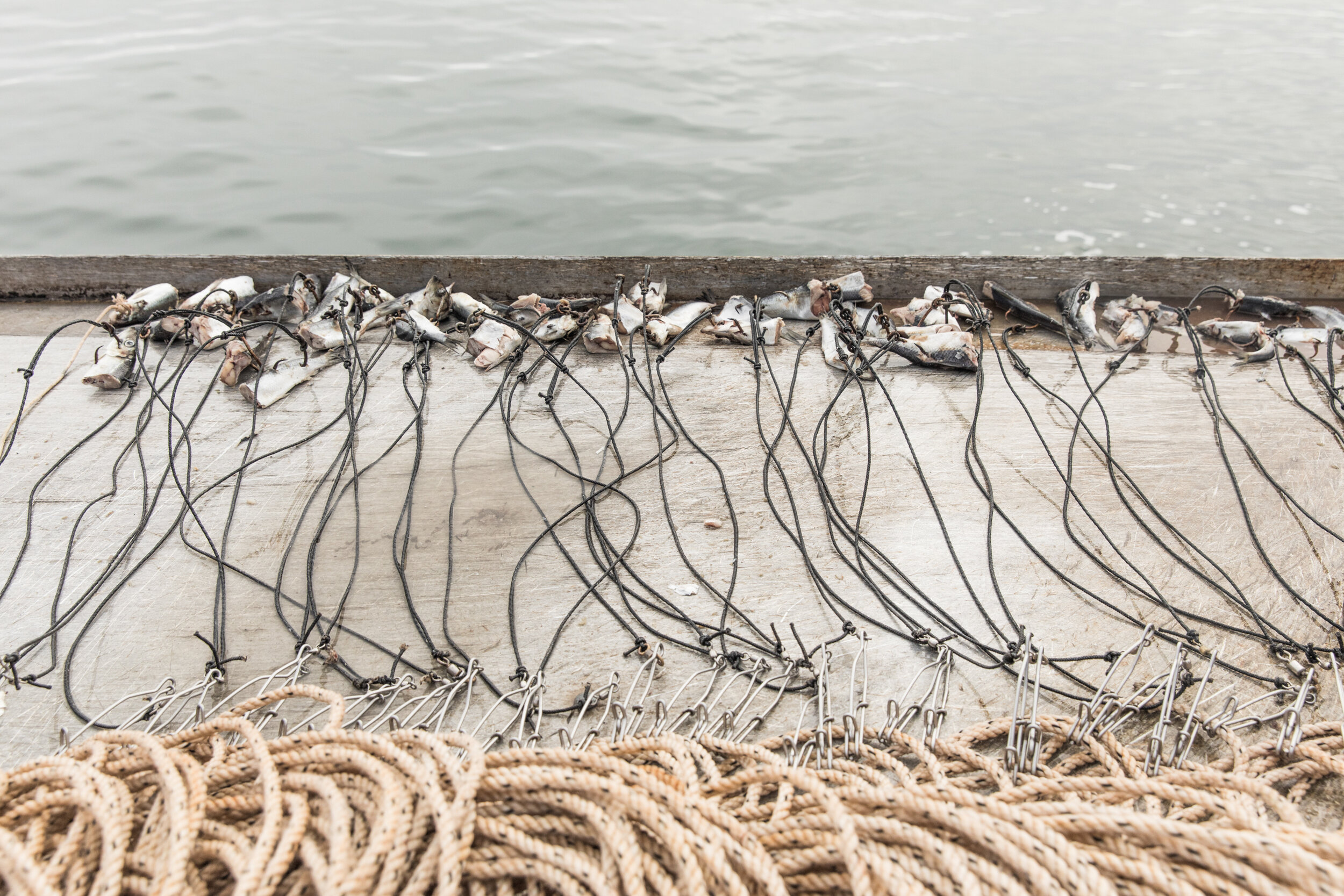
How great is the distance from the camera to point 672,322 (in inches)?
126

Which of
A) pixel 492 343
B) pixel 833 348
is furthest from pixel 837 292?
pixel 492 343

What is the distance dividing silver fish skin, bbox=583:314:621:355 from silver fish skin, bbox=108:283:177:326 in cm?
221

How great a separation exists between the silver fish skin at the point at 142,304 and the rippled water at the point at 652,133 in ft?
9.45

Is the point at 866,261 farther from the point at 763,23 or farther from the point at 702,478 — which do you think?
the point at 763,23

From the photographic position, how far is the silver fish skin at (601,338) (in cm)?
302

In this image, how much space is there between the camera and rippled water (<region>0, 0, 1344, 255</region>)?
650 centimetres

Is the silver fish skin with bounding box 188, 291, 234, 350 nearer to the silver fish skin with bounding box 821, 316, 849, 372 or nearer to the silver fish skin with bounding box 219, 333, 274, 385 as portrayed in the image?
the silver fish skin with bounding box 219, 333, 274, 385

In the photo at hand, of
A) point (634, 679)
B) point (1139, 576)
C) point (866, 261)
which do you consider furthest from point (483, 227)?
point (1139, 576)

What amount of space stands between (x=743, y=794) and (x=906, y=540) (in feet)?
3.58

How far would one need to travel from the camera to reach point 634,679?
1859 millimetres

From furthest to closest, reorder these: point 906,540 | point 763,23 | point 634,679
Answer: point 763,23 → point 906,540 → point 634,679

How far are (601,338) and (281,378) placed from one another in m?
1.39

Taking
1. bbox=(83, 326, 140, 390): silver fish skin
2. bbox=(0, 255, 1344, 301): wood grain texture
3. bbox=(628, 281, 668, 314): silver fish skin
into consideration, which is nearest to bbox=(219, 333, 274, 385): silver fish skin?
bbox=(83, 326, 140, 390): silver fish skin

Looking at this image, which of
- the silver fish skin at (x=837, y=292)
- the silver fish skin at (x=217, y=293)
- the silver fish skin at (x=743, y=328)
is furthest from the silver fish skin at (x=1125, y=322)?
the silver fish skin at (x=217, y=293)
